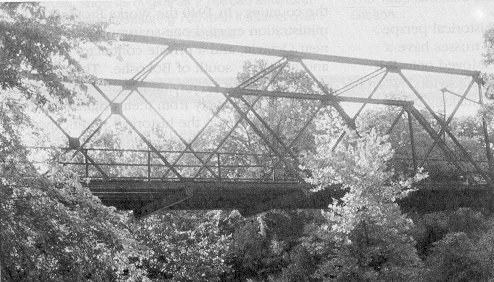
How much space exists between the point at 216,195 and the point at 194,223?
1170 cm

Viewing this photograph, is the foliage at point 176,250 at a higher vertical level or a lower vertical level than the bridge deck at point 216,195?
higher

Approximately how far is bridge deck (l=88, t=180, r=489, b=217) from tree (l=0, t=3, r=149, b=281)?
614cm

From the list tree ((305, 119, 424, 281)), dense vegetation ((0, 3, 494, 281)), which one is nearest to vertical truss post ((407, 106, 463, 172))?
dense vegetation ((0, 3, 494, 281))

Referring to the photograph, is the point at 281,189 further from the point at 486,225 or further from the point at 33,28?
the point at 486,225

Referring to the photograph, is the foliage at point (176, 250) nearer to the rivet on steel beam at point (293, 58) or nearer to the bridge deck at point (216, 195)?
the bridge deck at point (216, 195)

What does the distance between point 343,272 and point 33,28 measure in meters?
12.1

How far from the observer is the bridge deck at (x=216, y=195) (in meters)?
18.1

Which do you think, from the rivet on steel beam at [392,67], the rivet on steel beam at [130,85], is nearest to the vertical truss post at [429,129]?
the rivet on steel beam at [392,67]

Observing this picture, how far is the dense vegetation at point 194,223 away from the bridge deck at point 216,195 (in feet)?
2.87

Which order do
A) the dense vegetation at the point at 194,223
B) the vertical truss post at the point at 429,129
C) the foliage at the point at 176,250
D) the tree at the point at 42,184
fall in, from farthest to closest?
the foliage at the point at 176,250 < the vertical truss post at the point at 429,129 < the dense vegetation at the point at 194,223 < the tree at the point at 42,184

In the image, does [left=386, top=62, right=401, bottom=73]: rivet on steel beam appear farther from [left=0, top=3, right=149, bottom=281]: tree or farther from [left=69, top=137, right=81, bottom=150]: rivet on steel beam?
[left=0, top=3, right=149, bottom=281]: tree

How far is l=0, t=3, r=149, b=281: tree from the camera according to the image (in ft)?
33.6

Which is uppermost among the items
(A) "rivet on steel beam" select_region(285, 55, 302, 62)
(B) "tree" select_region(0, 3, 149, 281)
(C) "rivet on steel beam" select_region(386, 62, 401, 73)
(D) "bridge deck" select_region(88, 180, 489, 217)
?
(C) "rivet on steel beam" select_region(386, 62, 401, 73)

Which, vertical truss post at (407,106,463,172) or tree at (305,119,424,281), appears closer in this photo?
tree at (305,119,424,281)
